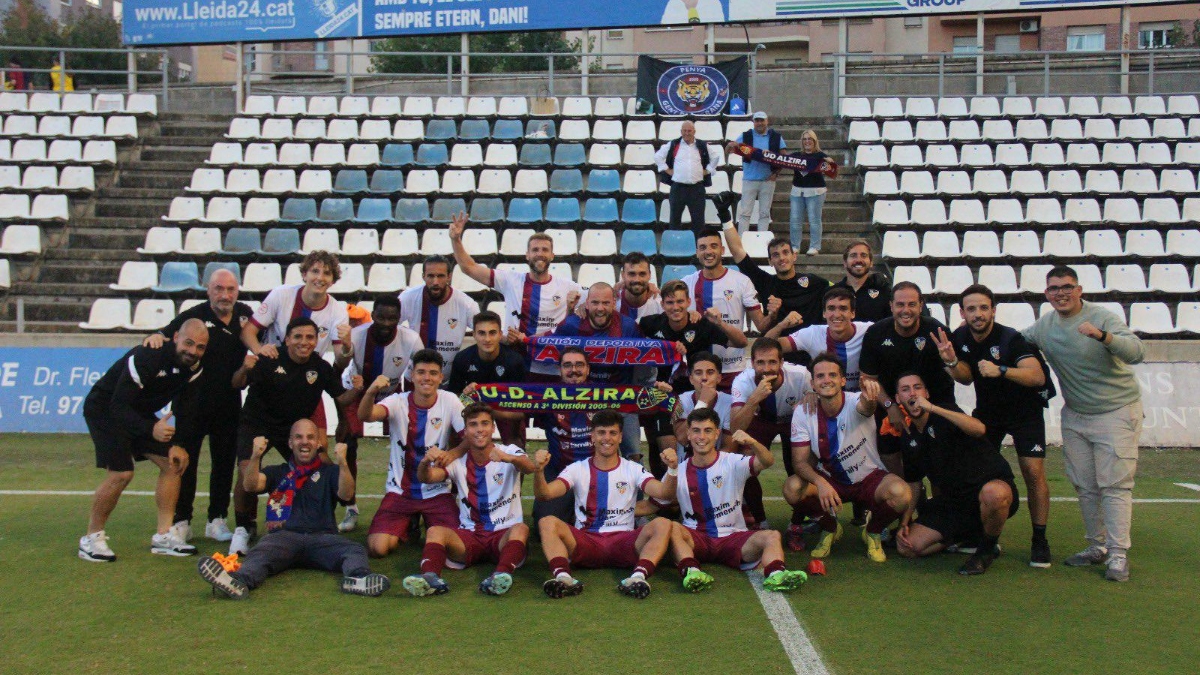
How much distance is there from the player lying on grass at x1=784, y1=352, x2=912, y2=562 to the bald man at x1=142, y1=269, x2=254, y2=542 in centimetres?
416

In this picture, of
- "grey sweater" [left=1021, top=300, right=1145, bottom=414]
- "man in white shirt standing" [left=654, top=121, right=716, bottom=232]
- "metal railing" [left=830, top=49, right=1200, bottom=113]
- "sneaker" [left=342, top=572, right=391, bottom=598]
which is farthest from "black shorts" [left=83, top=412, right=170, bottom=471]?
"metal railing" [left=830, top=49, right=1200, bottom=113]

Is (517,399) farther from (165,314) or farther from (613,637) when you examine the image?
→ (165,314)

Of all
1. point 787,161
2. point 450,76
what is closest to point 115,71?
point 450,76

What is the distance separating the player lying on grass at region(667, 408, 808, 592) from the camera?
6.96 meters

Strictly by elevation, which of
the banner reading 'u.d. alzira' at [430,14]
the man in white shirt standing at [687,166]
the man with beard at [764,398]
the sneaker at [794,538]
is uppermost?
the banner reading 'u.d. alzira' at [430,14]

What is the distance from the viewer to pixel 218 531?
7.77m

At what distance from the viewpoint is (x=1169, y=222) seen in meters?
15.4

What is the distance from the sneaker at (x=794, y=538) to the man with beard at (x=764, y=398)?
20 centimetres

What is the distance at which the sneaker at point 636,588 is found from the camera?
6.32 m

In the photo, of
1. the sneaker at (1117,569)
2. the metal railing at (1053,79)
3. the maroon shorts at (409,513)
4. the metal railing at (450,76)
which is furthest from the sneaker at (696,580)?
the metal railing at (1053,79)

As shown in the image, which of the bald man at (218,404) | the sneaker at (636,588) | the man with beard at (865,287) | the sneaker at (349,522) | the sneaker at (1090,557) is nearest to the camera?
the sneaker at (636,588)

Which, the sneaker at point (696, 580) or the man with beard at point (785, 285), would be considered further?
the man with beard at point (785, 285)

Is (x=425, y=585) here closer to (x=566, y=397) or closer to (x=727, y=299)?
(x=566, y=397)

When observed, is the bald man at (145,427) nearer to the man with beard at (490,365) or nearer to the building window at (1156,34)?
the man with beard at (490,365)
